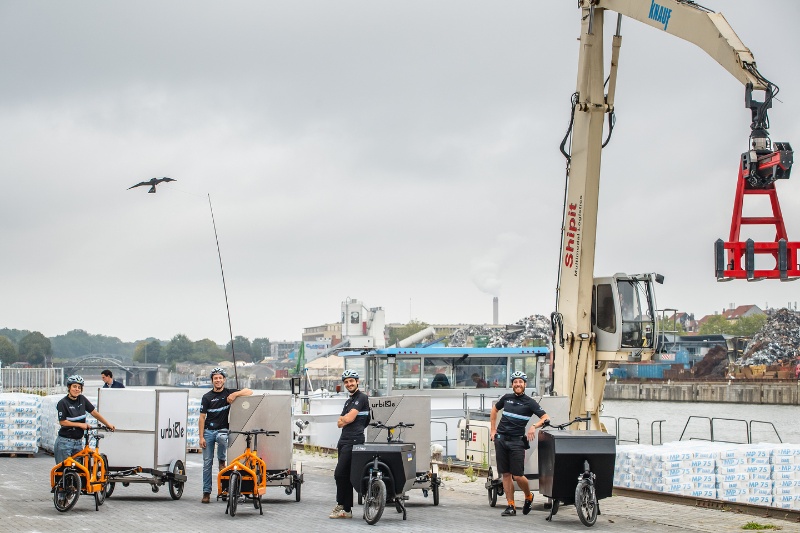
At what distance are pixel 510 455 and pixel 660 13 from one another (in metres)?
8.69

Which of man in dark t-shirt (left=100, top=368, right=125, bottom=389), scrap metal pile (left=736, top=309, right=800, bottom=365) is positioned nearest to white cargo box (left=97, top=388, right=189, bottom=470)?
man in dark t-shirt (left=100, top=368, right=125, bottom=389)

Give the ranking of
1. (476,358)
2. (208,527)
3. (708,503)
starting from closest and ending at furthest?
(208,527) < (708,503) < (476,358)

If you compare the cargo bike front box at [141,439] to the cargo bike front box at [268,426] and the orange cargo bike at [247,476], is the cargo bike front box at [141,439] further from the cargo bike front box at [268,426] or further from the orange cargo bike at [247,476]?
the orange cargo bike at [247,476]

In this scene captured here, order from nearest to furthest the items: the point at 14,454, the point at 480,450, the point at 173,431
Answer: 1. the point at 173,431
2. the point at 480,450
3. the point at 14,454

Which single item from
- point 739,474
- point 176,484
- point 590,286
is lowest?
point 176,484

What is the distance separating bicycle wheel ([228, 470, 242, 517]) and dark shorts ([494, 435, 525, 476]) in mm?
3395

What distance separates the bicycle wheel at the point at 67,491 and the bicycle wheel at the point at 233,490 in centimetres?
194

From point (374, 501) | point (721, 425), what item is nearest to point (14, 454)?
point (374, 501)

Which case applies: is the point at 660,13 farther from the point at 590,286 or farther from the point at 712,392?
the point at 712,392

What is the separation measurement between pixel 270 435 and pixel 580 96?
9695mm

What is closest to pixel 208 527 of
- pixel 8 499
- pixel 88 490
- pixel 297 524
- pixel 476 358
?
pixel 297 524

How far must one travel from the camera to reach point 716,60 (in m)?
17.8

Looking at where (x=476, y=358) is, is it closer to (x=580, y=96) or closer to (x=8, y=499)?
(x=580, y=96)

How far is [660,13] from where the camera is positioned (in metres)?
19.1
